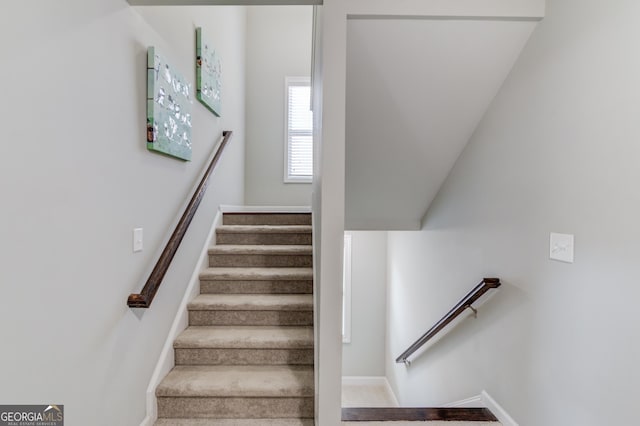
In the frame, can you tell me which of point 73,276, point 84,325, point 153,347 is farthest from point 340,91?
point 153,347

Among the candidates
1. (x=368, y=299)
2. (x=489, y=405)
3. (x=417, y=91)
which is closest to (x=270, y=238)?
(x=417, y=91)

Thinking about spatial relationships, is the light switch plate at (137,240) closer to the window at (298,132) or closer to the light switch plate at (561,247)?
the light switch plate at (561,247)

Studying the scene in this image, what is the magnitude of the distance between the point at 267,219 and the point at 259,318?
4.32ft

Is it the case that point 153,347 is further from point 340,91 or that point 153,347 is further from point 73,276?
point 340,91

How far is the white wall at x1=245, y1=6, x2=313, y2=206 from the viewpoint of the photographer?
4.80 m

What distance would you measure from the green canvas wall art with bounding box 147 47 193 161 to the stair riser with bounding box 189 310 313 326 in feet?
4.01

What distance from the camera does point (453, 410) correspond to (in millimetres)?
1987

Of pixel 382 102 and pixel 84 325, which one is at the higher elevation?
pixel 382 102

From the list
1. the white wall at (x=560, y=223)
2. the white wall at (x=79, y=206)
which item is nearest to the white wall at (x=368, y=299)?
the white wall at (x=560, y=223)

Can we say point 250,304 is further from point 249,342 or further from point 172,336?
point 172,336

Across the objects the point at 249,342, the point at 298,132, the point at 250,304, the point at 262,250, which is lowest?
the point at 249,342

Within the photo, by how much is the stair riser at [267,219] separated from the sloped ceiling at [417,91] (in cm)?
83

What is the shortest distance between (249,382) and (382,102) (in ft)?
6.60

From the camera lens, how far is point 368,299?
5.29 metres
